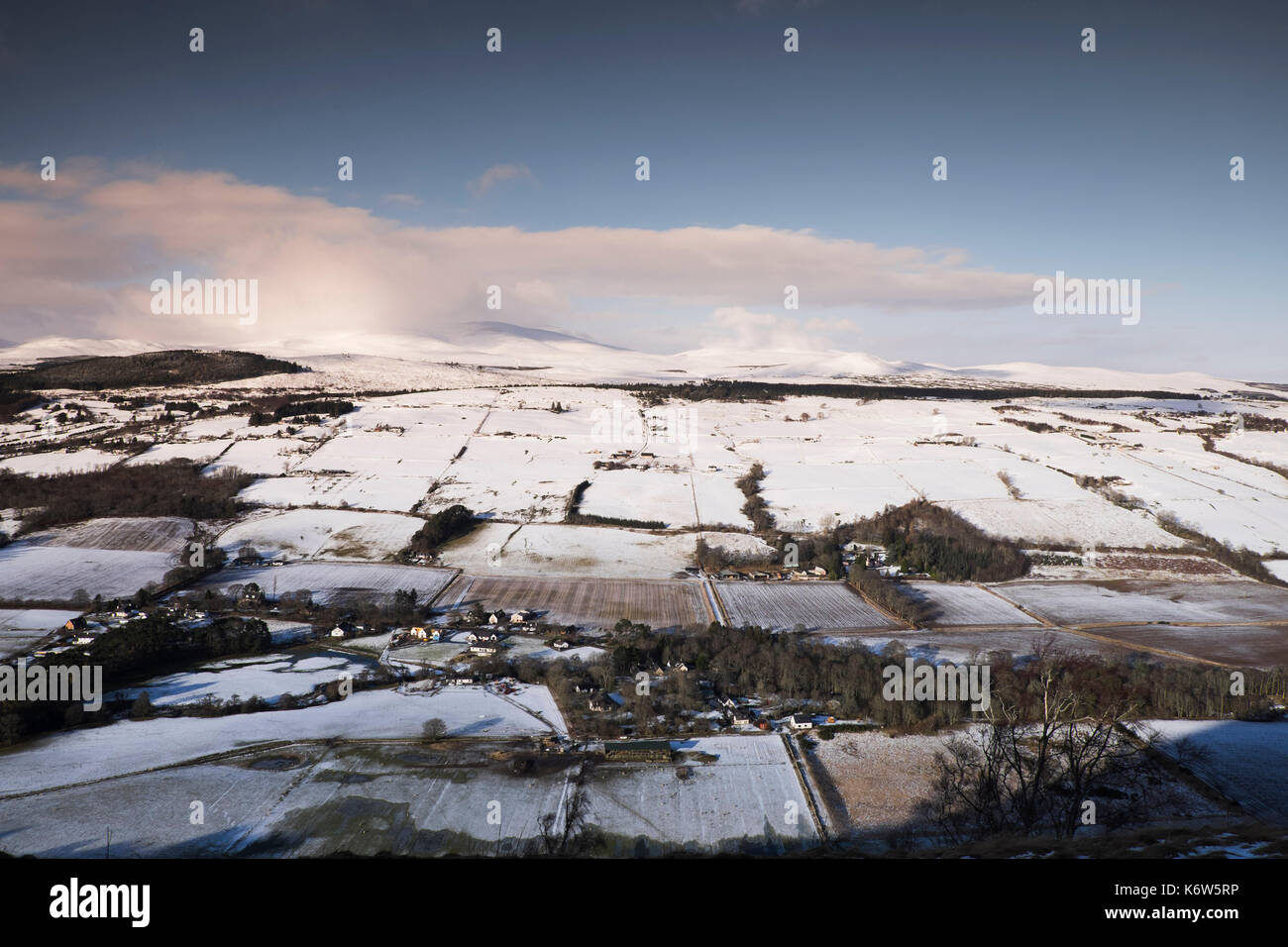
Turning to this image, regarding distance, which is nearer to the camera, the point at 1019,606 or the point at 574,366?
the point at 1019,606

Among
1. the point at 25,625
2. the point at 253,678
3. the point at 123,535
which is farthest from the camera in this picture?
the point at 123,535

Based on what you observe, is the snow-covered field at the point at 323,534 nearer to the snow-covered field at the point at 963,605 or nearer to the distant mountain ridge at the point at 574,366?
the snow-covered field at the point at 963,605

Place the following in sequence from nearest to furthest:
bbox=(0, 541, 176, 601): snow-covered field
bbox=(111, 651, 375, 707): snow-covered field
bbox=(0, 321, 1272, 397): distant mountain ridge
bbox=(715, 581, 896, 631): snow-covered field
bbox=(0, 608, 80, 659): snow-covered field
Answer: bbox=(111, 651, 375, 707): snow-covered field < bbox=(0, 608, 80, 659): snow-covered field < bbox=(0, 541, 176, 601): snow-covered field < bbox=(715, 581, 896, 631): snow-covered field < bbox=(0, 321, 1272, 397): distant mountain ridge

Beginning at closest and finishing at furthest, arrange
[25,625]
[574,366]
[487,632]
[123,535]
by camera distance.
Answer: [25,625]
[487,632]
[123,535]
[574,366]

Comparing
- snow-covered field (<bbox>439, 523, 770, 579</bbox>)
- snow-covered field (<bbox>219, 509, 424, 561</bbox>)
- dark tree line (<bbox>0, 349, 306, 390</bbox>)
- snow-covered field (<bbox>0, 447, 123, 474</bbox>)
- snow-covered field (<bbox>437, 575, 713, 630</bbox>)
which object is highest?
dark tree line (<bbox>0, 349, 306, 390</bbox>)

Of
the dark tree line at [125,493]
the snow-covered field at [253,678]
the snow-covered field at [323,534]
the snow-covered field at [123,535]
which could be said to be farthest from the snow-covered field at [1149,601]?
the dark tree line at [125,493]

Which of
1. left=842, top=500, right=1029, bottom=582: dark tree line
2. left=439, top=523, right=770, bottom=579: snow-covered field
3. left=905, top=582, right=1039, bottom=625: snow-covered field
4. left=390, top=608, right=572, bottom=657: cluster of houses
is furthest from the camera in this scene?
left=842, top=500, right=1029, bottom=582: dark tree line

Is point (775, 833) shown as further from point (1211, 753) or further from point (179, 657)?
point (179, 657)

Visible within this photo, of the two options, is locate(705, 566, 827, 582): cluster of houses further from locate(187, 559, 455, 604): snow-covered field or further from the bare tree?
the bare tree

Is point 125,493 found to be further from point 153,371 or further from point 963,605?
point 153,371

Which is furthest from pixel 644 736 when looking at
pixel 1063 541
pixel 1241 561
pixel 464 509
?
pixel 1241 561

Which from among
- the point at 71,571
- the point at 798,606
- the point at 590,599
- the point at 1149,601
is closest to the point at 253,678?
the point at 590,599

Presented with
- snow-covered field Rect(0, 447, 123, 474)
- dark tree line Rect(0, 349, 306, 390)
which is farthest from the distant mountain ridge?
snow-covered field Rect(0, 447, 123, 474)

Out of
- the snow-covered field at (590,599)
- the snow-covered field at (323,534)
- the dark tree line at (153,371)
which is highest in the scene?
the dark tree line at (153,371)
